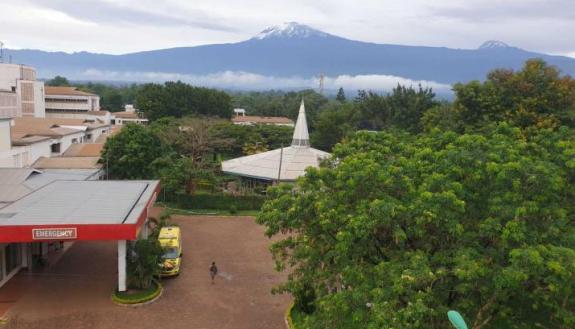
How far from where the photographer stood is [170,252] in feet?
68.9

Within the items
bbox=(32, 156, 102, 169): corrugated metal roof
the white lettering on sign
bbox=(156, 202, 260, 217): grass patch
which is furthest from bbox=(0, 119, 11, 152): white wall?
the white lettering on sign

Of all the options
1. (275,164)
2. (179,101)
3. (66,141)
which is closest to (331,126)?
(275,164)

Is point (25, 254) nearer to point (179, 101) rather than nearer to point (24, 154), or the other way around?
point (24, 154)

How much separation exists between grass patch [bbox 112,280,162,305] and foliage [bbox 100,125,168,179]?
16.3 meters

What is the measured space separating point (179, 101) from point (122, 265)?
2100 inches

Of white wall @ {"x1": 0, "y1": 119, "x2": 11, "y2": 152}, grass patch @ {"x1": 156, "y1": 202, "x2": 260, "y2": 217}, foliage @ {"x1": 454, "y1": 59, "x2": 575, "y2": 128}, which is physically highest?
foliage @ {"x1": 454, "y1": 59, "x2": 575, "y2": 128}

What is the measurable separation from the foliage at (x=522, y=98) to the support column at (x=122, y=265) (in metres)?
21.1

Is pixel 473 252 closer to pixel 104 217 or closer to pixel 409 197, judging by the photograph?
pixel 409 197

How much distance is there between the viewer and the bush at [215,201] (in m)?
34.3

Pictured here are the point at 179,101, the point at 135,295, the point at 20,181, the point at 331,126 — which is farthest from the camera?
the point at 179,101

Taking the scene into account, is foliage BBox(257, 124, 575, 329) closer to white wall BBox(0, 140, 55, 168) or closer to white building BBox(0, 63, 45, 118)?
white wall BBox(0, 140, 55, 168)

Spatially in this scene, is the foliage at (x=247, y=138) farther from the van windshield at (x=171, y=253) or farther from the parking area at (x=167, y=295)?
the van windshield at (x=171, y=253)

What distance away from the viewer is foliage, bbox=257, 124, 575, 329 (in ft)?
31.9

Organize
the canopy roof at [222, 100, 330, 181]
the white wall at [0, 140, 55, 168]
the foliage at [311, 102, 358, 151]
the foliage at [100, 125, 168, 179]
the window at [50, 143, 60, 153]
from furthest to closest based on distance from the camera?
the foliage at [311, 102, 358, 151]
the window at [50, 143, 60, 153]
the canopy roof at [222, 100, 330, 181]
the foliage at [100, 125, 168, 179]
the white wall at [0, 140, 55, 168]
